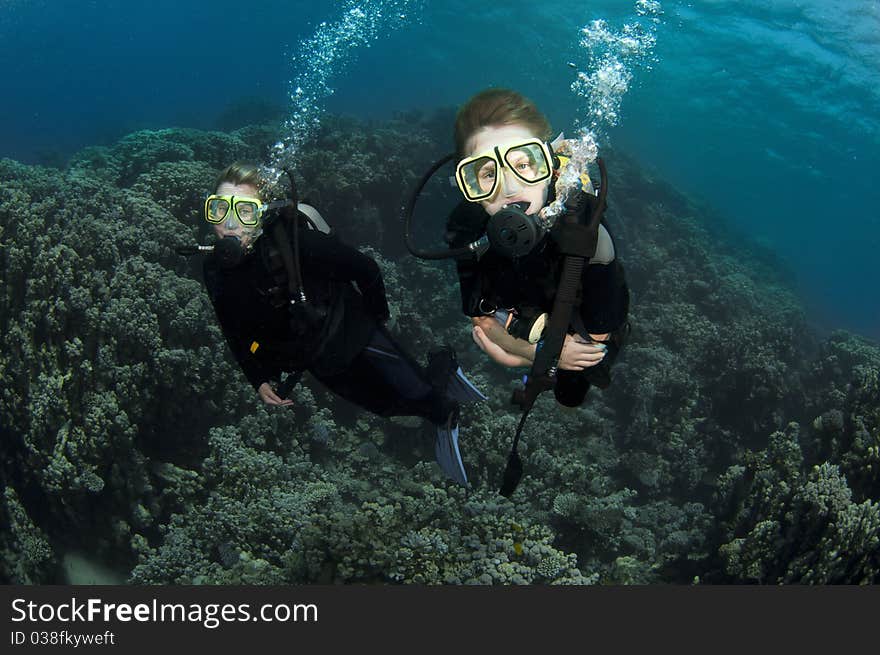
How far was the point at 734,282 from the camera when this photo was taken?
15797 mm

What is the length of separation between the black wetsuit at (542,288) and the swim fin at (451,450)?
186 cm

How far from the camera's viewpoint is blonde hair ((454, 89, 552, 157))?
240 cm

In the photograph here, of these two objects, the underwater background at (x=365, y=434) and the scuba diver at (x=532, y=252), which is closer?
the scuba diver at (x=532, y=252)

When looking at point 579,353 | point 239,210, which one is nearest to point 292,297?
point 239,210

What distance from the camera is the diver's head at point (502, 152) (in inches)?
87.7

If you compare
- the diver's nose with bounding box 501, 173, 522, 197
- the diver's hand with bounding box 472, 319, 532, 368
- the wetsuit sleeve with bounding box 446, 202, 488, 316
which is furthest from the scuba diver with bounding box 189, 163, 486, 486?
the diver's nose with bounding box 501, 173, 522, 197

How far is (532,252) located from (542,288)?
0.19 meters

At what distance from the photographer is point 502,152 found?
2229 millimetres

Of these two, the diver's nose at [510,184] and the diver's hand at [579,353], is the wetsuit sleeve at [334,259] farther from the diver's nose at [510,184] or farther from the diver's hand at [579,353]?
the diver's hand at [579,353]

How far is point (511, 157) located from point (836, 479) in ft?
15.0

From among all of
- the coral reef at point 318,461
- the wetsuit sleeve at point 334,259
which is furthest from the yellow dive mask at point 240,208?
the coral reef at point 318,461

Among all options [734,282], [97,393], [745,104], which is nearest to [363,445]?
[97,393]

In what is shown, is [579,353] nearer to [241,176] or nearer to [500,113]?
[500,113]

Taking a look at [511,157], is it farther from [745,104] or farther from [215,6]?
[215,6]
